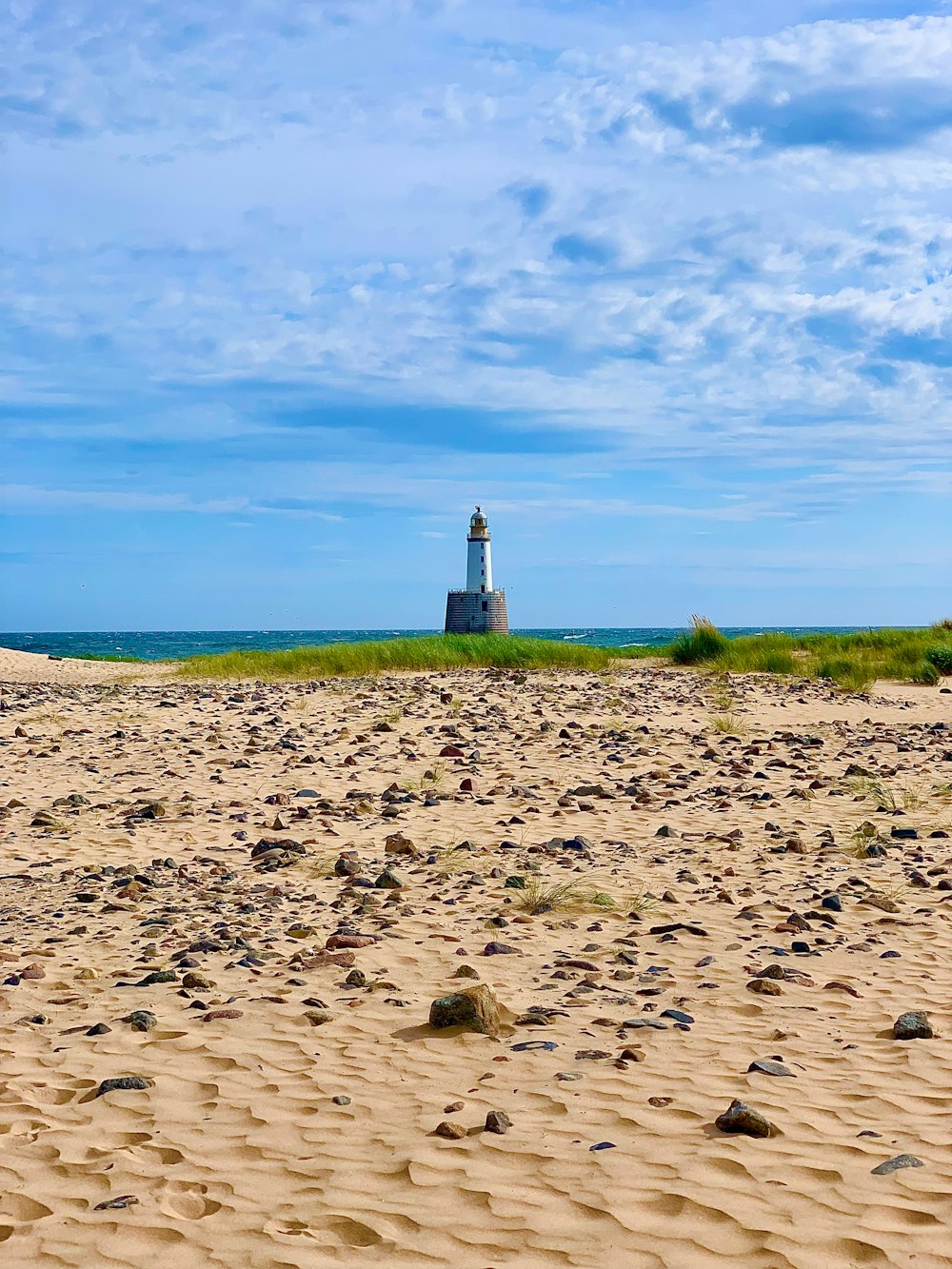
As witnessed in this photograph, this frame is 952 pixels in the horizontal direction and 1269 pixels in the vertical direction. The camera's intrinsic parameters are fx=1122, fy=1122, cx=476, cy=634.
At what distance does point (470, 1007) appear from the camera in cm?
493

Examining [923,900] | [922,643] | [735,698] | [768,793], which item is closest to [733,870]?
[923,900]

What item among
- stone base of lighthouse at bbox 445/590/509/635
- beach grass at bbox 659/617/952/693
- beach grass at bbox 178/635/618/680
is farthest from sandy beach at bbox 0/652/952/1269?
stone base of lighthouse at bbox 445/590/509/635

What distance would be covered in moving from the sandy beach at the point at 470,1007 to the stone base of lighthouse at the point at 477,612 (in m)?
43.3

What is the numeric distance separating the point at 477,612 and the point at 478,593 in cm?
94

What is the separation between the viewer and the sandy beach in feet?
11.0

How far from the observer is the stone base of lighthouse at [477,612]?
55.2 m

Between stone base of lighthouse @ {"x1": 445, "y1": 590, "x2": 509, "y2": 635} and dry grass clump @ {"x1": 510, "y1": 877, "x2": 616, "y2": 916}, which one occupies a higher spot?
stone base of lighthouse @ {"x1": 445, "y1": 590, "x2": 509, "y2": 635}

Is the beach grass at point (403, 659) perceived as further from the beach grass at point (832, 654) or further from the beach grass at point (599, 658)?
the beach grass at point (832, 654)

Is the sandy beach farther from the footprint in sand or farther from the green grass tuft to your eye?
the green grass tuft

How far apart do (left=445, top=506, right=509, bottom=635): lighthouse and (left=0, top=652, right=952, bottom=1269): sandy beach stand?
43375mm

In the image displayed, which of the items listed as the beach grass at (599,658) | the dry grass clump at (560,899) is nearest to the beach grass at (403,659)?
the beach grass at (599,658)

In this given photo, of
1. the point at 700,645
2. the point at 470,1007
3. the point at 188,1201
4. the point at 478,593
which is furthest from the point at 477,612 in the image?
the point at 188,1201

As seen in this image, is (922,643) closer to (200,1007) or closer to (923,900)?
(923,900)

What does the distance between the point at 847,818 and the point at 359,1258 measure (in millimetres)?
7288
